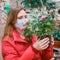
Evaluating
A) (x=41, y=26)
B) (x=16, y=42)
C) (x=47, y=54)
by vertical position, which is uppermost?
(x=41, y=26)

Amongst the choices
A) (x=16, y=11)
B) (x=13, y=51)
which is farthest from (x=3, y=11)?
(x=13, y=51)

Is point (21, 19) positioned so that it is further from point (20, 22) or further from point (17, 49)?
point (17, 49)

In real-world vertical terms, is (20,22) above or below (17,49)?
above

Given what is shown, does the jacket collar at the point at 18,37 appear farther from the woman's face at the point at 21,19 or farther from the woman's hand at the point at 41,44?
the woman's hand at the point at 41,44

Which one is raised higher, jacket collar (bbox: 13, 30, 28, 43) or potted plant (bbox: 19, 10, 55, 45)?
potted plant (bbox: 19, 10, 55, 45)

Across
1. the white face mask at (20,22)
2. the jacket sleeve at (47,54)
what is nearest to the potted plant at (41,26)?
the white face mask at (20,22)

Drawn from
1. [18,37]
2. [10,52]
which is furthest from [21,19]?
[10,52]

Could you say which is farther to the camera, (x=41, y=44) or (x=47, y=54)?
(x=47, y=54)

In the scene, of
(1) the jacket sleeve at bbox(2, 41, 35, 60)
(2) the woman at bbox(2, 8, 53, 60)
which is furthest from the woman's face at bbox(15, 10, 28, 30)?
(1) the jacket sleeve at bbox(2, 41, 35, 60)

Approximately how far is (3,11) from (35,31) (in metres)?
0.50

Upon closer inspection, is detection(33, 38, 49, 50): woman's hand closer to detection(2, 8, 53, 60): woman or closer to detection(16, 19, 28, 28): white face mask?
detection(2, 8, 53, 60): woman

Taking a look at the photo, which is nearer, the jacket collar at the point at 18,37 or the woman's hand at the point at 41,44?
the woman's hand at the point at 41,44

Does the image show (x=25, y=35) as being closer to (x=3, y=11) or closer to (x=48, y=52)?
(x=48, y=52)

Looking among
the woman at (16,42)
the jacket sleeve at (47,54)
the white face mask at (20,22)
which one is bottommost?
the jacket sleeve at (47,54)
